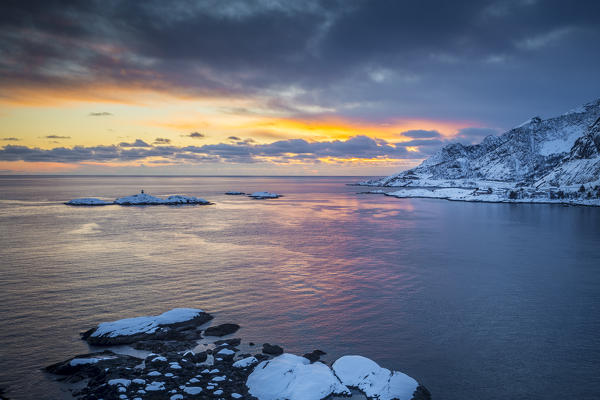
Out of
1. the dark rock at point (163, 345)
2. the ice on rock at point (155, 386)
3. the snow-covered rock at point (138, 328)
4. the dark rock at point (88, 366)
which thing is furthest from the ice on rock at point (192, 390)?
the snow-covered rock at point (138, 328)

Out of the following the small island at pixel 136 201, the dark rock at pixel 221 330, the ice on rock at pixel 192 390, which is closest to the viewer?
the ice on rock at pixel 192 390

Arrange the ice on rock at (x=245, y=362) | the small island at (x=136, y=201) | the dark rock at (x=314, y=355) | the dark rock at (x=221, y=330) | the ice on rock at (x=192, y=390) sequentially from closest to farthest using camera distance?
the ice on rock at (x=192, y=390)
the ice on rock at (x=245, y=362)
the dark rock at (x=314, y=355)
the dark rock at (x=221, y=330)
the small island at (x=136, y=201)

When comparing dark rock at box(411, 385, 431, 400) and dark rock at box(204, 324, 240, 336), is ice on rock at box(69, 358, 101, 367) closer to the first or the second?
dark rock at box(204, 324, 240, 336)

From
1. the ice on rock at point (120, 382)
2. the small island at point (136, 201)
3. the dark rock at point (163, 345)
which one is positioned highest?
the small island at point (136, 201)

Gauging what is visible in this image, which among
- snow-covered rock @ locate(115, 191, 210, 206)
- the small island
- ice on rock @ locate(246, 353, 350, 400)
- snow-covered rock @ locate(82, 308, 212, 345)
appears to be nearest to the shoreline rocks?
ice on rock @ locate(246, 353, 350, 400)

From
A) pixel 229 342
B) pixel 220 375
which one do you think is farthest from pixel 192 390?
pixel 229 342

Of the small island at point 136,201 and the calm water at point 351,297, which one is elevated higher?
the small island at point 136,201

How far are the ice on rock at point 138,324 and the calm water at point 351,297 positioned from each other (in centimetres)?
131

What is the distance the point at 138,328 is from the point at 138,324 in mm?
403

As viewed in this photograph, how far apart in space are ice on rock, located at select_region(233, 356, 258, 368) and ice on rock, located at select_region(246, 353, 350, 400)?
0.59 metres

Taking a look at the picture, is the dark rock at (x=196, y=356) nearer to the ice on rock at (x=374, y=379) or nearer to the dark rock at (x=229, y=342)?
the dark rock at (x=229, y=342)

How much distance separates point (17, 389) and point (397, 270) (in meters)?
28.8

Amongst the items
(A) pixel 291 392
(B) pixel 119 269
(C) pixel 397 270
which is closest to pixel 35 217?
(B) pixel 119 269

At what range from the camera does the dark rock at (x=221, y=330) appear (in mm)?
19062
